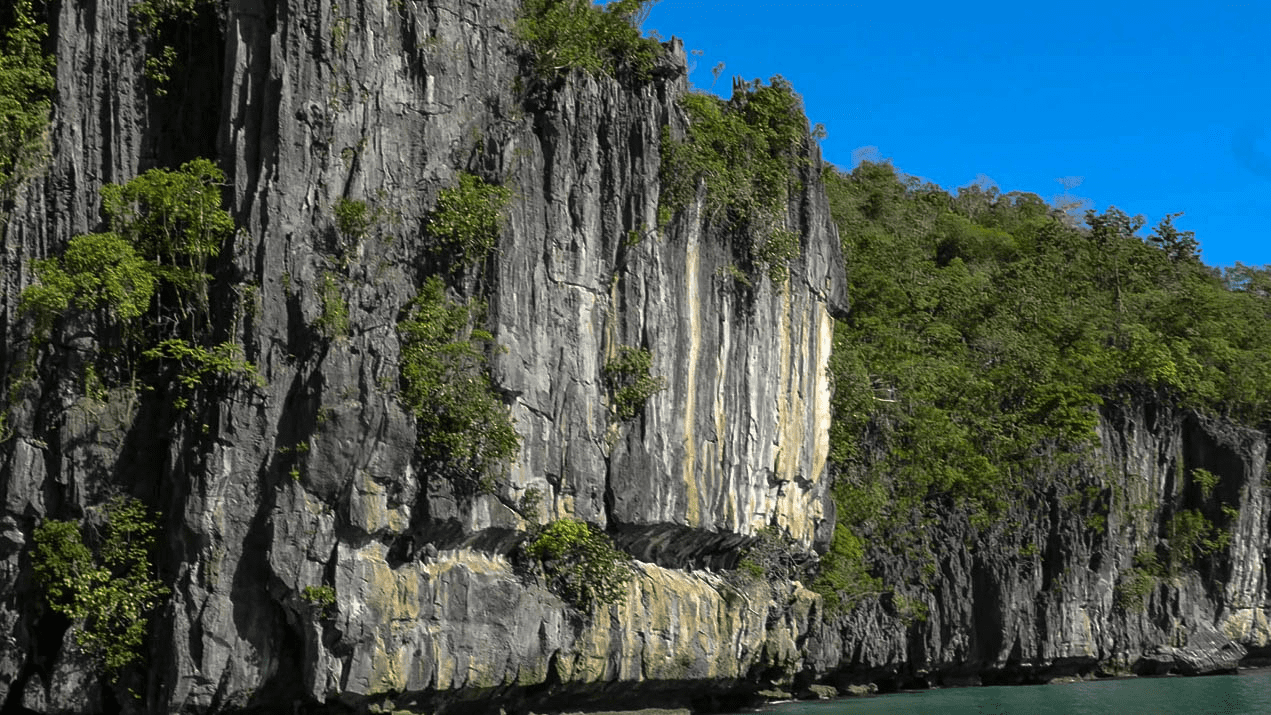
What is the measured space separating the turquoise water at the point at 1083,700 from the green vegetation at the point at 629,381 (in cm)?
719

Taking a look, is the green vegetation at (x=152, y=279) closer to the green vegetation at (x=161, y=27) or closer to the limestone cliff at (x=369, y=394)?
the limestone cliff at (x=369, y=394)

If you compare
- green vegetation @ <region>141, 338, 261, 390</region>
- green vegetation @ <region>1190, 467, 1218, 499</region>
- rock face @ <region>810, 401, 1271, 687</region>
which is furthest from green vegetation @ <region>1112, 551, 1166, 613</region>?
green vegetation @ <region>141, 338, 261, 390</region>

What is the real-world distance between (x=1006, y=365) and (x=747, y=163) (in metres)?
12.6

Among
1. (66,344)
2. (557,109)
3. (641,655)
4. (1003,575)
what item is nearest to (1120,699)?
(1003,575)

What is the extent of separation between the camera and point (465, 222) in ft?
63.8

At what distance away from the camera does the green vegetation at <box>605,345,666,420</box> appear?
2127 cm

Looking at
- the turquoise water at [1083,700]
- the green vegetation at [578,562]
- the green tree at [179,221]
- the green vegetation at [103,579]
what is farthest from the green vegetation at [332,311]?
the turquoise water at [1083,700]

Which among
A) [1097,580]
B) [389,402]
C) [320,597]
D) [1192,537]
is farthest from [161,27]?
[1192,537]

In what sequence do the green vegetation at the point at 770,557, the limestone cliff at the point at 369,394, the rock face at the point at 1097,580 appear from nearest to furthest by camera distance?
1. the limestone cliff at the point at 369,394
2. the green vegetation at the point at 770,557
3. the rock face at the point at 1097,580

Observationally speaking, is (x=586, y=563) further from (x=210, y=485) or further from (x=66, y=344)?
(x=66, y=344)

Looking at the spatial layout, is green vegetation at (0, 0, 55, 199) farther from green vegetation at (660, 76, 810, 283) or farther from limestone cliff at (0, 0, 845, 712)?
green vegetation at (660, 76, 810, 283)

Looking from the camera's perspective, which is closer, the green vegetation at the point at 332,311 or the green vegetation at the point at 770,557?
the green vegetation at the point at 332,311

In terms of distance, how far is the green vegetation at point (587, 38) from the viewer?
2117 centimetres

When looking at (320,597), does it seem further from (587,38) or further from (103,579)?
(587,38)
